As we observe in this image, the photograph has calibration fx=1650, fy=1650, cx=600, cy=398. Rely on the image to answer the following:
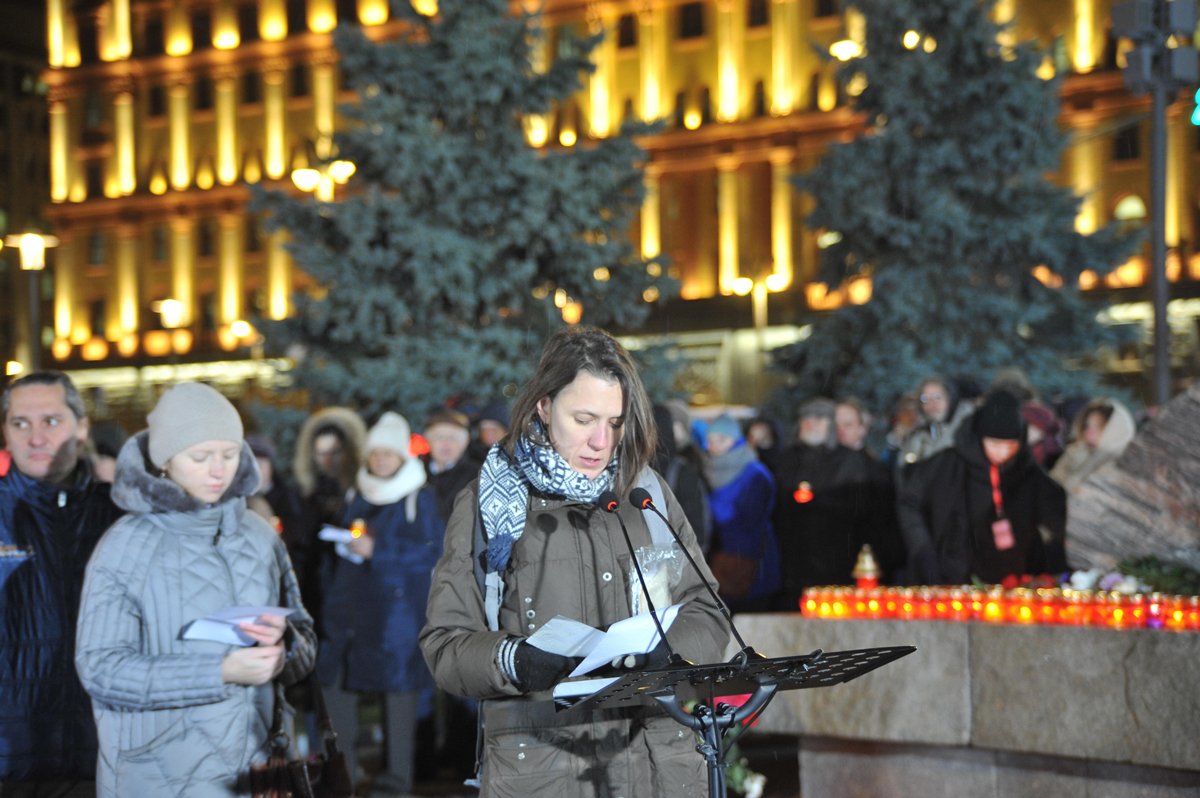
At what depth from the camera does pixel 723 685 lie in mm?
3420

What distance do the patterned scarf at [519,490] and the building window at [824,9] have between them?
4924cm

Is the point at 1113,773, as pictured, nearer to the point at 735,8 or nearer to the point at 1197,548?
the point at 1197,548

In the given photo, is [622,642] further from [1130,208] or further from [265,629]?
[1130,208]

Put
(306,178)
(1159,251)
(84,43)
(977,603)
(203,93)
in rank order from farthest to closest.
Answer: (84,43)
(203,93)
(306,178)
(1159,251)
(977,603)

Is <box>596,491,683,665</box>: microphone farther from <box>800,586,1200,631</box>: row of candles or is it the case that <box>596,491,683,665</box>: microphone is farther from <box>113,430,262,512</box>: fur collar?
<box>800,586,1200,631</box>: row of candles

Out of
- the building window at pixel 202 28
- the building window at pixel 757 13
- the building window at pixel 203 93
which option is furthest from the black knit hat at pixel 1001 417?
the building window at pixel 202 28

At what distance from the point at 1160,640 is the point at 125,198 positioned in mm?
65454

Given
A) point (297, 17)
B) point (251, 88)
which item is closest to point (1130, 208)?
point (297, 17)

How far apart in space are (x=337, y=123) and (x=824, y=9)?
51.6ft

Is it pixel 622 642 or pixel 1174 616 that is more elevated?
pixel 622 642

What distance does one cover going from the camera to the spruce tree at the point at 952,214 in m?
21.5

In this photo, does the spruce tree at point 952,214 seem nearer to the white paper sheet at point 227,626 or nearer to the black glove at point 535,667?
the white paper sheet at point 227,626

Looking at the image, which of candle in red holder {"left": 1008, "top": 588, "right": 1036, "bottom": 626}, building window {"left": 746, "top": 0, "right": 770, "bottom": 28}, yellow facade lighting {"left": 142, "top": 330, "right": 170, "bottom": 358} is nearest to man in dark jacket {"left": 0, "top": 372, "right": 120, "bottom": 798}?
candle in red holder {"left": 1008, "top": 588, "right": 1036, "bottom": 626}

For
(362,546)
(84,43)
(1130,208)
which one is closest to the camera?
(362,546)
